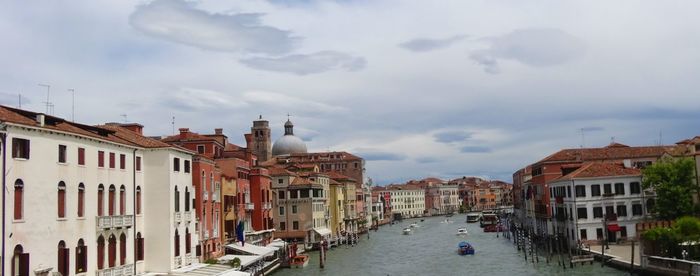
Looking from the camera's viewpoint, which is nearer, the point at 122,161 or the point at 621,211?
the point at 122,161

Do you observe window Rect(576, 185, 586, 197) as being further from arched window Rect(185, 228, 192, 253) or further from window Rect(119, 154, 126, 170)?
window Rect(119, 154, 126, 170)

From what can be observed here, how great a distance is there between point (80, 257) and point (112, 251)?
211cm

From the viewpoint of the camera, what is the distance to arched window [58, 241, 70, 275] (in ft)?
69.6

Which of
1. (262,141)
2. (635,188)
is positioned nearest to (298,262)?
(635,188)

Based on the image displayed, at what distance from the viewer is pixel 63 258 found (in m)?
21.3

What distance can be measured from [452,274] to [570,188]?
9999 mm

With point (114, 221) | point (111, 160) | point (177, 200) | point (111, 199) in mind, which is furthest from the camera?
point (177, 200)

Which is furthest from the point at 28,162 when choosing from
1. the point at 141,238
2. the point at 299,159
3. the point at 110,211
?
the point at 299,159

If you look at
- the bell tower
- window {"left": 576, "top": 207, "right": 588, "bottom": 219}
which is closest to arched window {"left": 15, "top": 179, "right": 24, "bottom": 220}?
window {"left": 576, "top": 207, "right": 588, "bottom": 219}

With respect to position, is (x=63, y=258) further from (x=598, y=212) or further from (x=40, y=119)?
(x=598, y=212)

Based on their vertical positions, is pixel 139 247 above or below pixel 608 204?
below

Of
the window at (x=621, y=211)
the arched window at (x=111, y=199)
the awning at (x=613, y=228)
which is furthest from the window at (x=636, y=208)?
the arched window at (x=111, y=199)

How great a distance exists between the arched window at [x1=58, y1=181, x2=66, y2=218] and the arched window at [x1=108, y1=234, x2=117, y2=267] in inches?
128

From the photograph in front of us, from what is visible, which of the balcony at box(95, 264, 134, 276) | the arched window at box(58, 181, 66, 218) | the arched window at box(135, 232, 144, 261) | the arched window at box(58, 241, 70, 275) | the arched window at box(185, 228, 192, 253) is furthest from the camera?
the arched window at box(185, 228, 192, 253)
